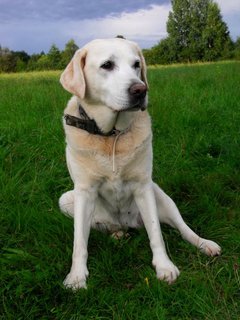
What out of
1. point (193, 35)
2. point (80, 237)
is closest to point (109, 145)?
point (80, 237)

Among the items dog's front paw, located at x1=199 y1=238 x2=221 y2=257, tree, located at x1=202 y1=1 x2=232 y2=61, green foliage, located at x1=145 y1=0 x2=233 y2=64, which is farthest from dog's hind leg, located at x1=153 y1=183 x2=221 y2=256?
tree, located at x1=202 y1=1 x2=232 y2=61

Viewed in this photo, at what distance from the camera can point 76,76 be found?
2760 mm

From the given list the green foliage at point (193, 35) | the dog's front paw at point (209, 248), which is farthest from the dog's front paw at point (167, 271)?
the green foliage at point (193, 35)

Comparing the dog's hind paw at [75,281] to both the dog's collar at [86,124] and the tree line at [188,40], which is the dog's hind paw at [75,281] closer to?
the dog's collar at [86,124]

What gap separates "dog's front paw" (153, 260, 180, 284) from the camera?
8.51 ft

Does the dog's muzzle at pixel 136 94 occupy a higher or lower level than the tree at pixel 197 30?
higher

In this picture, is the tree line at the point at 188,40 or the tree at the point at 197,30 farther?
the tree at the point at 197,30

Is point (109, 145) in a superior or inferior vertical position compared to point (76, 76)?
inferior

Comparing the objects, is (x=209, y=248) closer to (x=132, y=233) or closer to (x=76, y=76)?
(x=132, y=233)

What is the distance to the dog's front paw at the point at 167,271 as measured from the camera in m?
2.59

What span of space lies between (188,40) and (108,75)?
57129 mm

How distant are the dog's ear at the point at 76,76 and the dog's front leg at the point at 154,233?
0.72m

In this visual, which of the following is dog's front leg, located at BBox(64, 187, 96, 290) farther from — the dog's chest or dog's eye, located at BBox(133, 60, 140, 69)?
dog's eye, located at BBox(133, 60, 140, 69)

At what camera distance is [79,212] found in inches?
111
